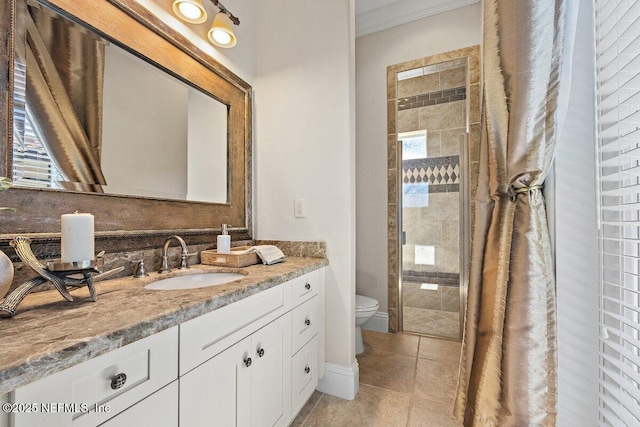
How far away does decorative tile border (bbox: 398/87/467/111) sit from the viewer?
3016mm

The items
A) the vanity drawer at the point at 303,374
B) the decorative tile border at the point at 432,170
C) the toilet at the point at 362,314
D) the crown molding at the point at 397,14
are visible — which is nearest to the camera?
the vanity drawer at the point at 303,374

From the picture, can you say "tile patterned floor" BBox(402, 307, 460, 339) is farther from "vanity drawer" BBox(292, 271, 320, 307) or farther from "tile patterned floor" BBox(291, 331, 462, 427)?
"vanity drawer" BBox(292, 271, 320, 307)

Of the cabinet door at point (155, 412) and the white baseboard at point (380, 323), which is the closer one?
the cabinet door at point (155, 412)

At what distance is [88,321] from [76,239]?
28 centimetres

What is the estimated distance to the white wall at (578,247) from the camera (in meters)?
0.89

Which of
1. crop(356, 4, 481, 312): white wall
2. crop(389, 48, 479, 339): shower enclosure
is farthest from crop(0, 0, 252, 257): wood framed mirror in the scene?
crop(389, 48, 479, 339): shower enclosure

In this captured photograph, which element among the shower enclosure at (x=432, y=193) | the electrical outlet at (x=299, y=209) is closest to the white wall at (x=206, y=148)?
the electrical outlet at (x=299, y=209)

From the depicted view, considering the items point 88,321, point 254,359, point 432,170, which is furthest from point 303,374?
point 432,170

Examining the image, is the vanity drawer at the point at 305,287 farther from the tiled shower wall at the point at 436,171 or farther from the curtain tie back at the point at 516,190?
the tiled shower wall at the point at 436,171

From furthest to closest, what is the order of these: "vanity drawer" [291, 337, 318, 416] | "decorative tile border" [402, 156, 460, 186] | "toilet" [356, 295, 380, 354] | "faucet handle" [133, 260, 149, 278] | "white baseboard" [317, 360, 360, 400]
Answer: "decorative tile border" [402, 156, 460, 186]
"toilet" [356, 295, 380, 354]
"white baseboard" [317, 360, 360, 400]
"vanity drawer" [291, 337, 318, 416]
"faucet handle" [133, 260, 149, 278]

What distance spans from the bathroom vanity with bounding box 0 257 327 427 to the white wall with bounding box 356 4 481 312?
4.77 ft

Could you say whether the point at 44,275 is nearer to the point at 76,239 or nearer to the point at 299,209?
the point at 76,239

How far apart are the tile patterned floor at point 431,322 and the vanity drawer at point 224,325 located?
1.94m

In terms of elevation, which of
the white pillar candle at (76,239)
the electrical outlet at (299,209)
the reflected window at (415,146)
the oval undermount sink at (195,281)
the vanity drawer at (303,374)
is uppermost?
the reflected window at (415,146)
